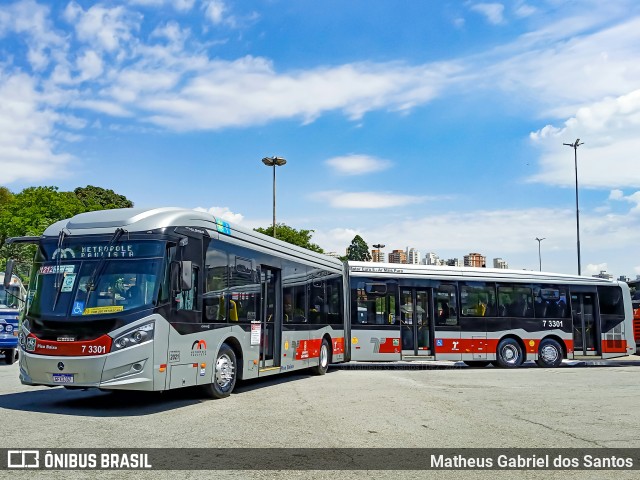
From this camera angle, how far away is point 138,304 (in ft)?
34.1

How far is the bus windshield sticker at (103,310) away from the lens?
10281 millimetres

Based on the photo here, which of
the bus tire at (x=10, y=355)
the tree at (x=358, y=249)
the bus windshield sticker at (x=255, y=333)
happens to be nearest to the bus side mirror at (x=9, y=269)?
the bus windshield sticker at (x=255, y=333)

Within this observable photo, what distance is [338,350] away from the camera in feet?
66.9

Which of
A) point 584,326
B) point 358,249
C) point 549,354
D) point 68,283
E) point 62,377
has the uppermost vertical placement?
point 358,249

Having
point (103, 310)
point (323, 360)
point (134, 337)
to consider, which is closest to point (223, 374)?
point (134, 337)

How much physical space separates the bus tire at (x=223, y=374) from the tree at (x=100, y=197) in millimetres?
60423

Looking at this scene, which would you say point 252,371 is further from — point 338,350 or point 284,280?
point 338,350

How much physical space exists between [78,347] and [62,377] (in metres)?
0.54

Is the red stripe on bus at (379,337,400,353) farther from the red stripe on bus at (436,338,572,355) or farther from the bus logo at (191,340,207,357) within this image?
the bus logo at (191,340,207,357)

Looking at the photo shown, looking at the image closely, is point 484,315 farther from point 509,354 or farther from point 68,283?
point 68,283

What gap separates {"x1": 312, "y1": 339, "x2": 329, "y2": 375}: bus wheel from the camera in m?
18.7

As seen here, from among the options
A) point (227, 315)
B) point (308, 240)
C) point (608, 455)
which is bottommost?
point (608, 455)

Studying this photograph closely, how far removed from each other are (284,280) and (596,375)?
9397mm

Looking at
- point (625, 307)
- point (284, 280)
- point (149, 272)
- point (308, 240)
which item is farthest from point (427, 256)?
point (149, 272)
